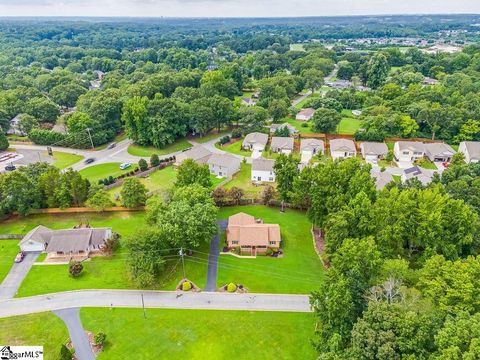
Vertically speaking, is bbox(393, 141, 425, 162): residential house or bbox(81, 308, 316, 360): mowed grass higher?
bbox(393, 141, 425, 162): residential house

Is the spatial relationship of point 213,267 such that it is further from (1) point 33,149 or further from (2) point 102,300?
(1) point 33,149

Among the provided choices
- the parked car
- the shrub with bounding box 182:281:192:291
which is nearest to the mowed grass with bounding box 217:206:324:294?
the shrub with bounding box 182:281:192:291

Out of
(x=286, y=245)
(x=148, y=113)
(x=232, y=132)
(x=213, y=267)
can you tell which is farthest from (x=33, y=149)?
(x=286, y=245)

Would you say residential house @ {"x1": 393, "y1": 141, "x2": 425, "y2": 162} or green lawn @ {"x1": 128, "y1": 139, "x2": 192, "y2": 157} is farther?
green lawn @ {"x1": 128, "y1": 139, "x2": 192, "y2": 157}

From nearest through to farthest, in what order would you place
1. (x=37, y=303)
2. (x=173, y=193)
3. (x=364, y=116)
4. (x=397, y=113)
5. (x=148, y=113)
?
(x=37, y=303) → (x=173, y=193) → (x=148, y=113) → (x=397, y=113) → (x=364, y=116)

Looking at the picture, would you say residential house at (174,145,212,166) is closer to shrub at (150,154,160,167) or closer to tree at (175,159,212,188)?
shrub at (150,154,160,167)

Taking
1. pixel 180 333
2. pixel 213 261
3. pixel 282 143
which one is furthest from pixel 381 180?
pixel 180 333
